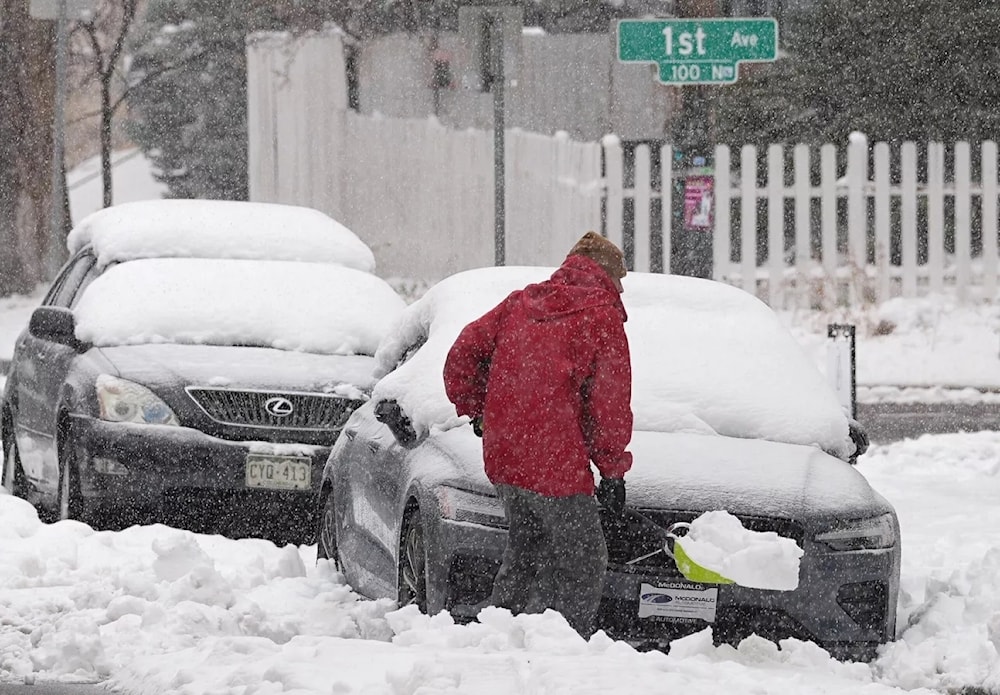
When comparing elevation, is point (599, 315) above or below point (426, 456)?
above

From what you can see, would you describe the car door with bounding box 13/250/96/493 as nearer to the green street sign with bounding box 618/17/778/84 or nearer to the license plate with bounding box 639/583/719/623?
the license plate with bounding box 639/583/719/623

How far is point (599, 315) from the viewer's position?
19.7 feet

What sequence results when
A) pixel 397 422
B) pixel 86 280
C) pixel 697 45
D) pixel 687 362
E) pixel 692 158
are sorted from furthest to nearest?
pixel 692 158 → pixel 697 45 → pixel 86 280 → pixel 687 362 → pixel 397 422

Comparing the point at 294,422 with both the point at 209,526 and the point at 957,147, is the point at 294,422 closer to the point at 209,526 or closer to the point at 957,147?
the point at 209,526

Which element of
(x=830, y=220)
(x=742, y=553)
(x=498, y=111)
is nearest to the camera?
(x=742, y=553)

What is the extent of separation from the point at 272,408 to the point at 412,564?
243 centimetres

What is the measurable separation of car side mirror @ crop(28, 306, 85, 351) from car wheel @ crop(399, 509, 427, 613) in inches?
125

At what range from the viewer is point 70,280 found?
10.6 m

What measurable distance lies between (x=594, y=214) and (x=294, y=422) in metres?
10.8

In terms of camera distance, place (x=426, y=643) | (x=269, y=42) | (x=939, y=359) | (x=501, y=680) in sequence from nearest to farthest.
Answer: (x=501, y=680)
(x=426, y=643)
(x=939, y=359)
(x=269, y=42)

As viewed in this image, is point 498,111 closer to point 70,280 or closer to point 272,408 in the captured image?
point 70,280

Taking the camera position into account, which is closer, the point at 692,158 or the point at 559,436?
the point at 559,436

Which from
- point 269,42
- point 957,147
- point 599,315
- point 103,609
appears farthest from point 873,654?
point 269,42

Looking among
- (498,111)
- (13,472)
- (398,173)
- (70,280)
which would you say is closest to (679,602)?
(13,472)
